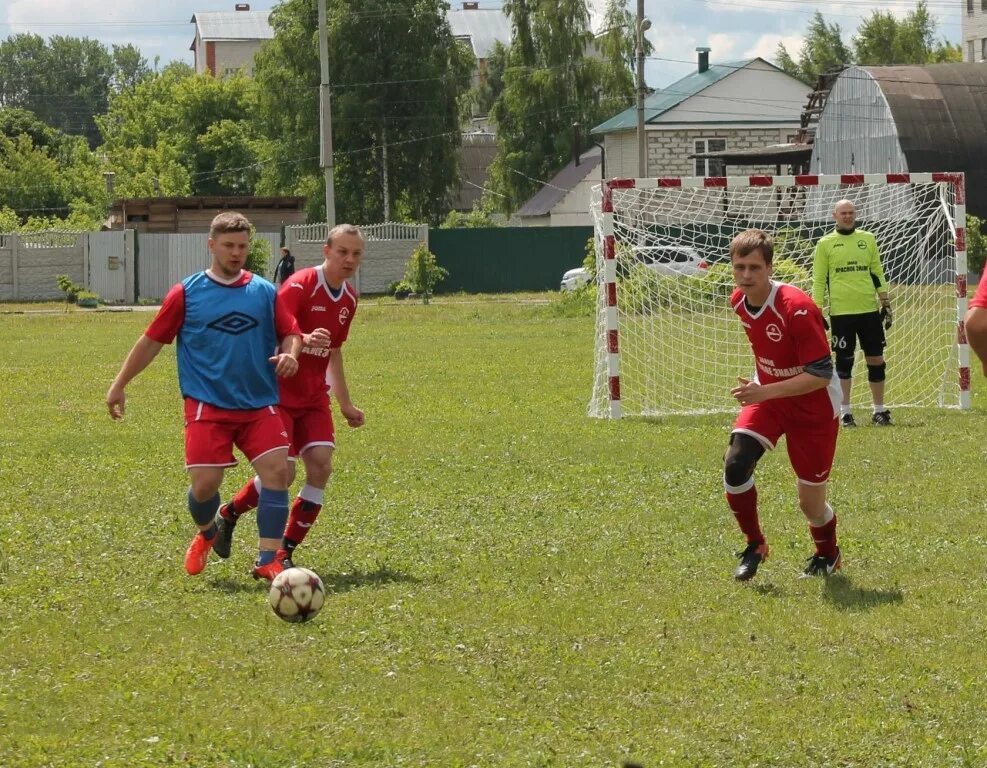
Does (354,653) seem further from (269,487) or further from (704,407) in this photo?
(704,407)

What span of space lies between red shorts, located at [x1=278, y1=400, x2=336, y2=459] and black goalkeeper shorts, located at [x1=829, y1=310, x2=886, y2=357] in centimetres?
750

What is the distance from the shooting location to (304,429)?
814cm

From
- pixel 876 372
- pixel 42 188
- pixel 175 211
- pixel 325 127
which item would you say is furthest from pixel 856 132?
pixel 42 188

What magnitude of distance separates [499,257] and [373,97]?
15039 mm

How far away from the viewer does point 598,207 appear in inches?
650

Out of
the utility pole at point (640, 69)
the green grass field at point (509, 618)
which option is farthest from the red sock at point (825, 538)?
the utility pole at point (640, 69)

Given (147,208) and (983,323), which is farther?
(147,208)

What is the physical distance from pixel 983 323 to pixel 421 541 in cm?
515

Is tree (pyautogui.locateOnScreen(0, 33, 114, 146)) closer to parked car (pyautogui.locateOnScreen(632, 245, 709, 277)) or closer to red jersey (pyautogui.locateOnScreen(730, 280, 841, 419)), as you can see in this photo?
parked car (pyautogui.locateOnScreen(632, 245, 709, 277))

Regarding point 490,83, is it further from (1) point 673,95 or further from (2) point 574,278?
(2) point 574,278

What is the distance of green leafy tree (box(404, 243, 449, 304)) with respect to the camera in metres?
43.0

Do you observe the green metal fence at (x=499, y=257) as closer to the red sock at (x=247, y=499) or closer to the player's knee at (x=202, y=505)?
the red sock at (x=247, y=499)

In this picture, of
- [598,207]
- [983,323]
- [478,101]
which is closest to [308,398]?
[983,323]

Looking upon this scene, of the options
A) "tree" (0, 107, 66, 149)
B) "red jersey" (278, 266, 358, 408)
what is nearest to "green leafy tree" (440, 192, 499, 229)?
"tree" (0, 107, 66, 149)
